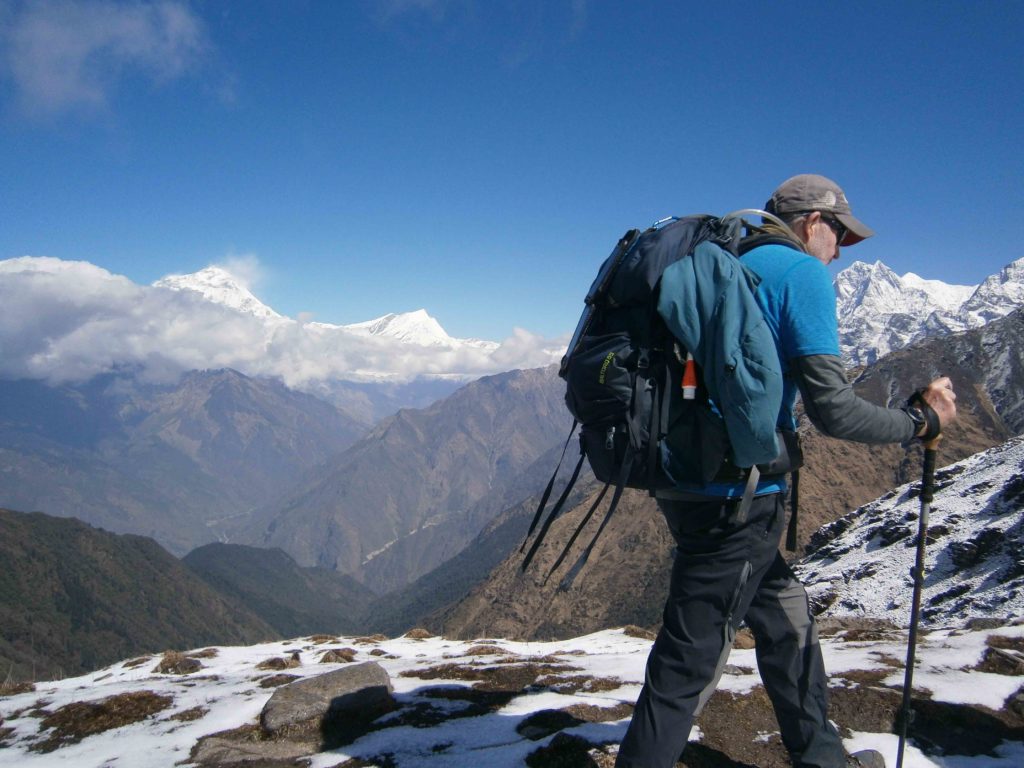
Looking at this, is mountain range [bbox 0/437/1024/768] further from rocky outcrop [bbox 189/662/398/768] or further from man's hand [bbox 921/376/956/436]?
man's hand [bbox 921/376/956/436]

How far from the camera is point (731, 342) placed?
432 cm

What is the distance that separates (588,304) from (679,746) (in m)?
3.78

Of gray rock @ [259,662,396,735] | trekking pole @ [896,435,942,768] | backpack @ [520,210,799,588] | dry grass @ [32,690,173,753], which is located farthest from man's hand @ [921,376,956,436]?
dry grass @ [32,690,173,753]

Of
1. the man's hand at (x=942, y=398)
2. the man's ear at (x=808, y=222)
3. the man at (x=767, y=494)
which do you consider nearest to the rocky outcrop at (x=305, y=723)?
the man at (x=767, y=494)

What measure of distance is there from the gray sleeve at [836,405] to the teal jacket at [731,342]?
0.39 m

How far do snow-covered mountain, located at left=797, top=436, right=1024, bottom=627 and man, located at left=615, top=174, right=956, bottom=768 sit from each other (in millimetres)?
63817

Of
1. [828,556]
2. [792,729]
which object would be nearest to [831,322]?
[792,729]

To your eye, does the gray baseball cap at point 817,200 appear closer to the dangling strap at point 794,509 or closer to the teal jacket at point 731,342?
the teal jacket at point 731,342

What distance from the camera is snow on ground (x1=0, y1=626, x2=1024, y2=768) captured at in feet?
24.4

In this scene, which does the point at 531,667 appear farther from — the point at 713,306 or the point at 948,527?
the point at 948,527

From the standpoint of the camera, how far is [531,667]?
510 inches

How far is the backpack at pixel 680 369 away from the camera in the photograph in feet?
14.3

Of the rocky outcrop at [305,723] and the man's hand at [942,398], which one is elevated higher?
the man's hand at [942,398]

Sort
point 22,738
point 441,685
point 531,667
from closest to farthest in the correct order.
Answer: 1. point 22,738
2. point 441,685
3. point 531,667
